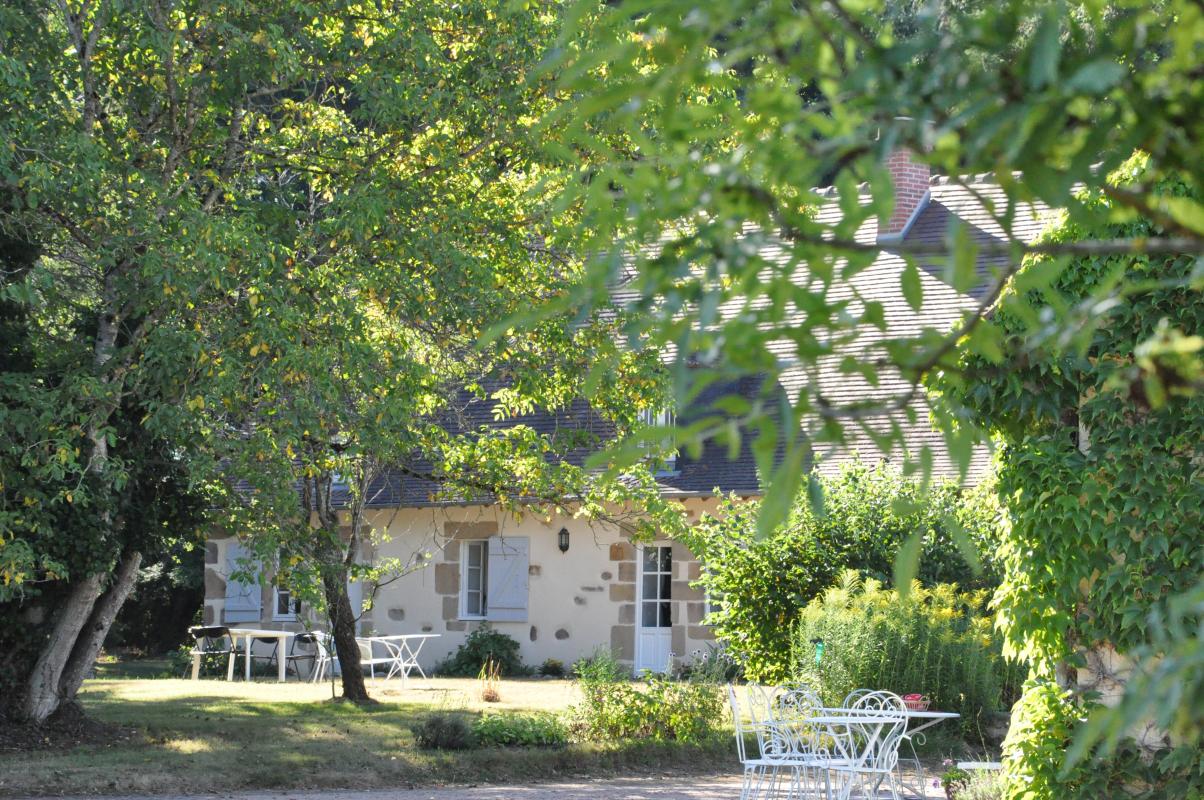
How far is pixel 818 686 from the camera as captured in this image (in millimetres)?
11172

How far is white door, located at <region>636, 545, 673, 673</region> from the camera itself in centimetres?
1731

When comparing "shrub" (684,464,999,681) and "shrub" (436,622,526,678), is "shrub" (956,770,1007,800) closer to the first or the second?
"shrub" (684,464,999,681)

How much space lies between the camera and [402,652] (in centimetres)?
1817

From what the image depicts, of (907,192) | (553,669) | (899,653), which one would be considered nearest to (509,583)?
(553,669)

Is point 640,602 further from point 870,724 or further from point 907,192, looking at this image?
point 870,724

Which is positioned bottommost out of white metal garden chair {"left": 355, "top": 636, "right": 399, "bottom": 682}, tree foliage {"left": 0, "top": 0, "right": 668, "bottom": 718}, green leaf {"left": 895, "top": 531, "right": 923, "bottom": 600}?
white metal garden chair {"left": 355, "top": 636, "right": 399, "bottom": 682}

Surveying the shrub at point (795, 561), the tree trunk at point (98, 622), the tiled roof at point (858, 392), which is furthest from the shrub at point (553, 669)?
the tree trunk at point (98, 622)

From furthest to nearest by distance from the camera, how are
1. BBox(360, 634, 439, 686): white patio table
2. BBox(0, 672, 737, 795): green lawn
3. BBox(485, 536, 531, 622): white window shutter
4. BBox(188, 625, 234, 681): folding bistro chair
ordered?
BBox(485, 536, 531, 622): white window shutter → BBox(188, 625, 234, 681): folding bistro chair → BBox(360, 634, 439, 686): white patio table → BBox(0, 672, 737, 795): green lawn

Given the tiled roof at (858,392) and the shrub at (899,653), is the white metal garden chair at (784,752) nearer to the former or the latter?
the shrub at (899,653)

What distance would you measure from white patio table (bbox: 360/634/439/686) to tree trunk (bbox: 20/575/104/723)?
541 cm

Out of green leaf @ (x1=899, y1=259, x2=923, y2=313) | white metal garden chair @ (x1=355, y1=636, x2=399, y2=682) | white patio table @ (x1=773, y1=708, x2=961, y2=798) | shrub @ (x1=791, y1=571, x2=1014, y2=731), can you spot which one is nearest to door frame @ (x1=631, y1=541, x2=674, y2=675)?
white metal garden chair @ (x1=355, y1=636, x2=399, y2=682)

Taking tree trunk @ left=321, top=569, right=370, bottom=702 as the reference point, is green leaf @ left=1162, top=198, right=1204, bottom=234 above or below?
above

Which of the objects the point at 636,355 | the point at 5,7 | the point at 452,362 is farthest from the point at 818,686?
the point at 5,7

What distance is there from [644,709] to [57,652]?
473 cm
